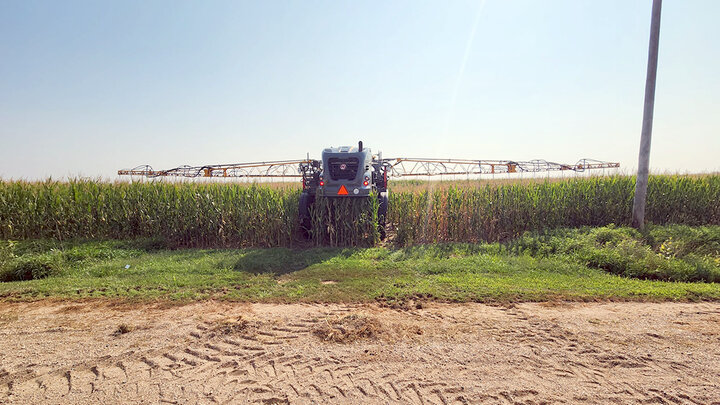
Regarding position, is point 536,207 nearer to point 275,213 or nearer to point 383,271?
point 383,271

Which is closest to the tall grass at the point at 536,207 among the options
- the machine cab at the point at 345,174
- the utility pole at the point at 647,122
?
the utility pole at the point at 647,122

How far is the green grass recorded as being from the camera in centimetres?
568

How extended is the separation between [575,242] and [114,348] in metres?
9.25

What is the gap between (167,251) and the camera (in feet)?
29.6

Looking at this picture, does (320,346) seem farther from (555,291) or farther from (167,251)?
(167,251)

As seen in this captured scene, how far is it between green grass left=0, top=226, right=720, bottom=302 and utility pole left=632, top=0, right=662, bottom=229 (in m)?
0.87

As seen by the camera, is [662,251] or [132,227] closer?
[662,251]

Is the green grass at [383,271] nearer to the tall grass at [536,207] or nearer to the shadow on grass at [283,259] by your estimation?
the shadow on grass at [283,259]

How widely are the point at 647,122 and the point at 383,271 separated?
30.2ft

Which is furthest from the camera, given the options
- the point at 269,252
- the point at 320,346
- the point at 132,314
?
the point at 269,252

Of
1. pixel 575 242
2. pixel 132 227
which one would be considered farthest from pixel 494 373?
pixel 132 227

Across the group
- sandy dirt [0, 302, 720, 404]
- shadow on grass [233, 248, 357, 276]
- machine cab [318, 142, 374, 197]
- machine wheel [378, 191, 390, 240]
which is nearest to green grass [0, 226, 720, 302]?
shadow on grass [233, 248, 357, 276]

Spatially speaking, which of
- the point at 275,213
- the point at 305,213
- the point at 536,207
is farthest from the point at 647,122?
the point at 275,213

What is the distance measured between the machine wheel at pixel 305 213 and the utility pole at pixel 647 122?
962cm
